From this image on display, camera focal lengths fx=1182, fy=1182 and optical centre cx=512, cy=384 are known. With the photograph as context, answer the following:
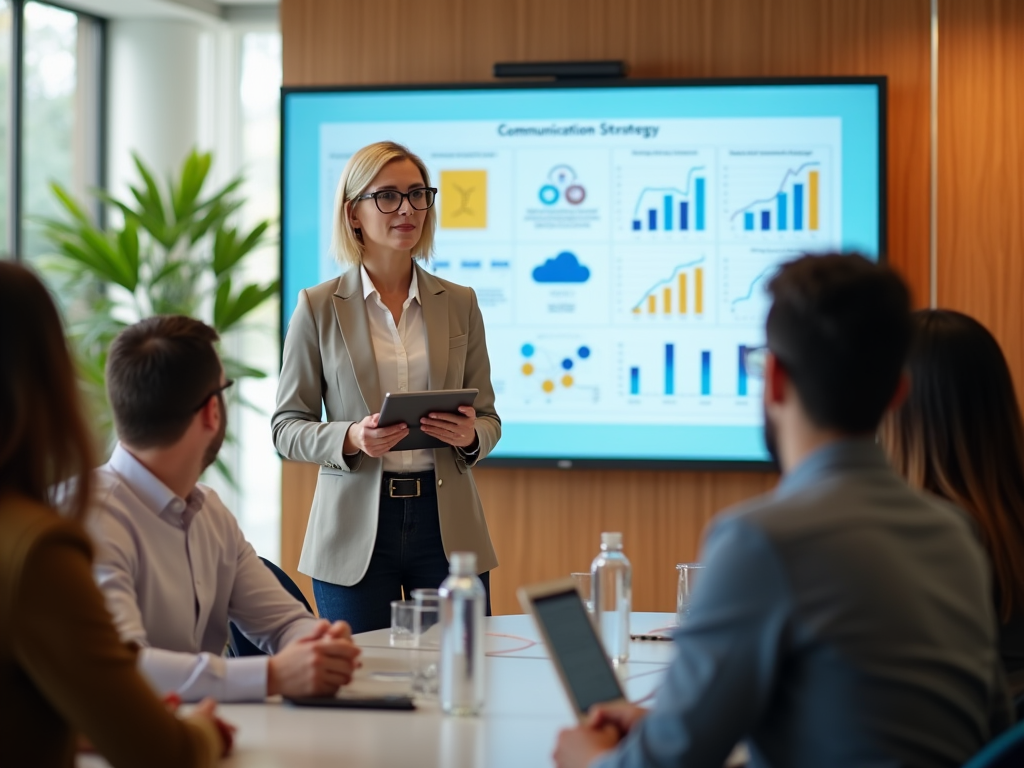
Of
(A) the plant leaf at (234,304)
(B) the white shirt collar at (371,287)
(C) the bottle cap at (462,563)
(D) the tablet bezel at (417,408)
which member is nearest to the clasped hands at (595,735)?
(C) the bottle cap at (462,563)

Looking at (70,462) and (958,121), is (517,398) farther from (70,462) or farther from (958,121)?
(70,462)

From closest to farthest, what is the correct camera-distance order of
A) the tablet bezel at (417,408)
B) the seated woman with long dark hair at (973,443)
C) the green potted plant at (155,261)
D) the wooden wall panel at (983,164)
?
the seated woman with long dark hair at (973,443)
the tablet bezel at (417,408)
the wooden wall panel at (983,164)
the green potted plant at (155,261)

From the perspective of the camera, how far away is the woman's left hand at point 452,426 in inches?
115

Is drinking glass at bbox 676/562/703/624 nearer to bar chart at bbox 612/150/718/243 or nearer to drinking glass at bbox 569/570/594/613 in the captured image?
Result: drinking glass at bbox 569/570/594/613

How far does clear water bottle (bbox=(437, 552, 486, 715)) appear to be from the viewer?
1.82 meters

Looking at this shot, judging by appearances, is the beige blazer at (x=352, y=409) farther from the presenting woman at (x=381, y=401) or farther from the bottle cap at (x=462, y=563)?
the bottle cap at (x=462, y=563)

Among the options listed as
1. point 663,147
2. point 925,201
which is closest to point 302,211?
point 663,147

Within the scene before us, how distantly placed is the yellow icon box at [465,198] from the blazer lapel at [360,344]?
147 cm

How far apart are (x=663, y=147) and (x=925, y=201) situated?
99cm

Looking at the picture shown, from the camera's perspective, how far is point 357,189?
3.18m

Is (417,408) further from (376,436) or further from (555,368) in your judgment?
(555,368)

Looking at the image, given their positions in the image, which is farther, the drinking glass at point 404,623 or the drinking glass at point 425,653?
the drinking glass at point 404,623

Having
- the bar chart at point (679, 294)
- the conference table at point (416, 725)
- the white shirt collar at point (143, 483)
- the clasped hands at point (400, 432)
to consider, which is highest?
the bar chart at point (679, 294)

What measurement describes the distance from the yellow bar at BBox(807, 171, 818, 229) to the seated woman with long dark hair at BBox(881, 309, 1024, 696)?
97.7 inches
